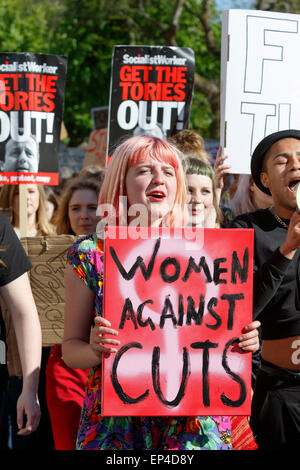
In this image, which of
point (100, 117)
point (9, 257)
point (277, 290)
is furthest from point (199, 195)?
point (100, 117)

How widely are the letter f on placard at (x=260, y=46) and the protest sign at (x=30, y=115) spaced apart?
139 centimetres

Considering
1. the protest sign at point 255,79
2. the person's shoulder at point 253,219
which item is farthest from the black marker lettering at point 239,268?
the protest sign at point 255,79

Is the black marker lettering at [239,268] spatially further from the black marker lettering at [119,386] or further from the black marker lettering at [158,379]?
the black marker lettering at [119,386]

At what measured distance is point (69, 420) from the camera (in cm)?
346

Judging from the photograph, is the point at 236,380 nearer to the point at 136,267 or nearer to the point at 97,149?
the point at 136,267

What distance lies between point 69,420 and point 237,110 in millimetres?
1812

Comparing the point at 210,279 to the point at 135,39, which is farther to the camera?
the point at 135,39

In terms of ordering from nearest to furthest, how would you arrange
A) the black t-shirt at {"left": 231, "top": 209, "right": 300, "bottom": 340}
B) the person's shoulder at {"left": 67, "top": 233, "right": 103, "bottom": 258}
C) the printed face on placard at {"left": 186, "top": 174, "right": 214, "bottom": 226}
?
the person's shoulder at {"left": 67, "top": 233, "right": 103, "bottom": 258}
the black t-shirt at {"left": 231, "top": 209, "right": 300, "bottom": 340}
the printed face on placard at {"left": 186, "top": 174, "right": 214, "bottom": 226}

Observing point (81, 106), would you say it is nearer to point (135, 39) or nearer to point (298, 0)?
point (135, 39)

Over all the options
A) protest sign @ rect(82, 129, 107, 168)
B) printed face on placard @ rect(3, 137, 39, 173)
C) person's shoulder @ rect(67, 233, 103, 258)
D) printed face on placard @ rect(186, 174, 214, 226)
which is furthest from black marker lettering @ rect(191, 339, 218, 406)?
protest sign @ rect(82, 129, 107, 168)

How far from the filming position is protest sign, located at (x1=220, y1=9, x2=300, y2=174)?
155 inches

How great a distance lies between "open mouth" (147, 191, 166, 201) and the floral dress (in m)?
0.28

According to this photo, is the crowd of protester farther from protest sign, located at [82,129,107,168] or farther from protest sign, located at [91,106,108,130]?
protest sign, located at [91,106,108,130]

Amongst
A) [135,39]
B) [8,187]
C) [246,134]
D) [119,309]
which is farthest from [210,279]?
[135,39]
